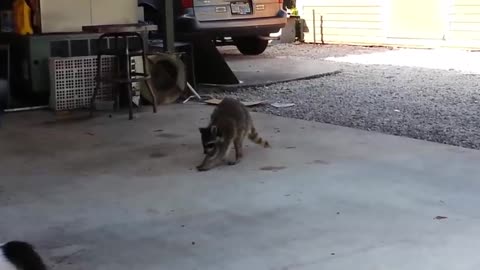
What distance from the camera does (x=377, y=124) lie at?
651 centimetres

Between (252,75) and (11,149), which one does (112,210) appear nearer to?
(11,149)

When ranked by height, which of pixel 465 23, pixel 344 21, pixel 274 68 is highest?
pixel 344 21

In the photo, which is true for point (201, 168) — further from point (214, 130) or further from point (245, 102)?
point (245, 102)

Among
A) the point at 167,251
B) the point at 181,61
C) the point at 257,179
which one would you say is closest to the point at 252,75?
the point at 181,61

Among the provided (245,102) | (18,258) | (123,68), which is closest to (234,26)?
(245,102)

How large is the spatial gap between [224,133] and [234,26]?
19.4 ft

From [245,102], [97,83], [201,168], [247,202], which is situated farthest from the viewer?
[245,102]

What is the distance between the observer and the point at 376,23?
1418 cm

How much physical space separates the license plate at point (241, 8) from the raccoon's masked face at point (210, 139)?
233 inches

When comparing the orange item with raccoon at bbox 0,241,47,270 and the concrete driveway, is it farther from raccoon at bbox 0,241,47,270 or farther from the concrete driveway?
raccoon at bbox 0,241,47,270

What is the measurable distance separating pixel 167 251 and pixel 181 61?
475 cm

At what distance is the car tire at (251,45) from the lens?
12.7 m

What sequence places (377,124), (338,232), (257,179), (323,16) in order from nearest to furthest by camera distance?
(338,232) → (257,179) → (377,124) → (323,16)

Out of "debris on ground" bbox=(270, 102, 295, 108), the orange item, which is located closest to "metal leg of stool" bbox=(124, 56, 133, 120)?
the orange item
